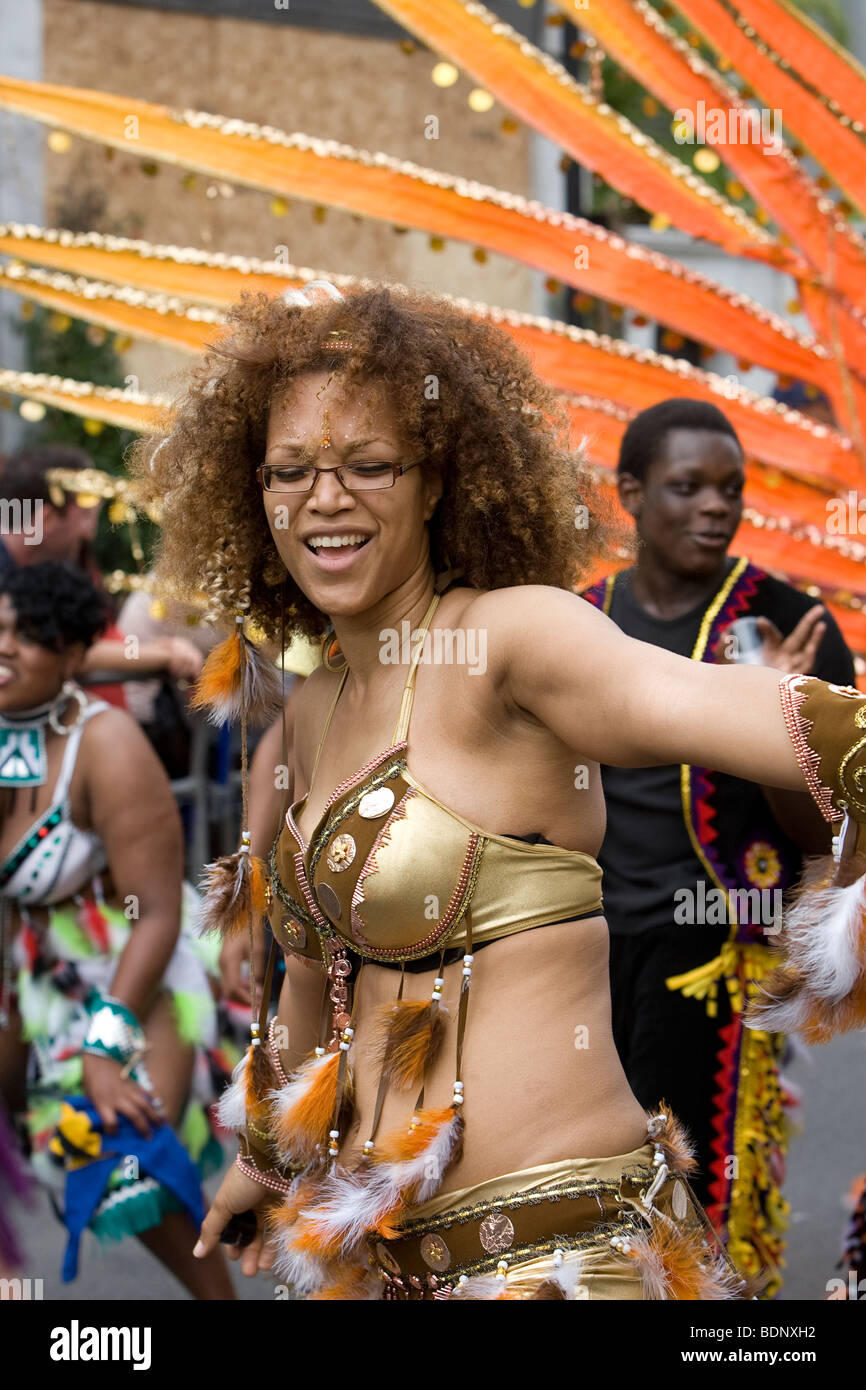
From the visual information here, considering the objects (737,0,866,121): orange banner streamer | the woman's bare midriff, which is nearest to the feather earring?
the woman's bare midriff

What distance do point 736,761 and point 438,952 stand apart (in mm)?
533

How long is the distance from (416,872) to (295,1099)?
421 millimetres

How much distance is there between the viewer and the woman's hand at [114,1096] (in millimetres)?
3449

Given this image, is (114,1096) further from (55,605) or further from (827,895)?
(827,895)

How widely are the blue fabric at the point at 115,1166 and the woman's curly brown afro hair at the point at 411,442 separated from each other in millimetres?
1642

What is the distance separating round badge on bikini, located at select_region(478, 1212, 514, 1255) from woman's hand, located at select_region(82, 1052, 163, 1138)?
68.7 inches

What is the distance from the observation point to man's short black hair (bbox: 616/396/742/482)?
341 centimetres

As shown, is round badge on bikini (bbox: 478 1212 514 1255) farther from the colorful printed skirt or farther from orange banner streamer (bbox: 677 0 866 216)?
orange banner streamer (bbox: 677 0 866 216)

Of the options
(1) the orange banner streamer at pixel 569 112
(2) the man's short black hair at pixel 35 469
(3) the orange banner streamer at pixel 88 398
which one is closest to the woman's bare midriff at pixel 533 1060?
(3) the orange banner streamer at pixel 88 398

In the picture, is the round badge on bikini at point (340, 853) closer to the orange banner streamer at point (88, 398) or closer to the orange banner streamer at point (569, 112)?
the orange banner streamer at point (88, 398)
